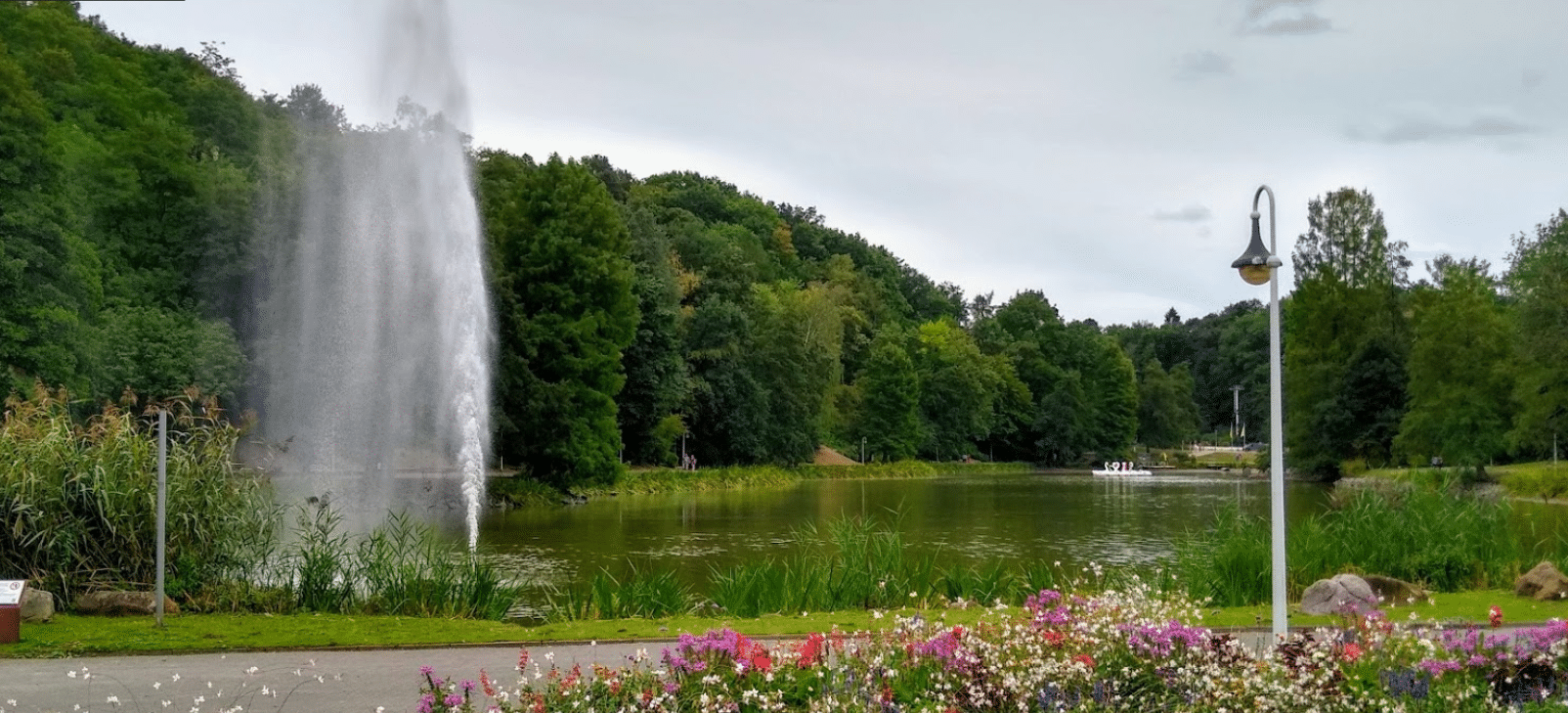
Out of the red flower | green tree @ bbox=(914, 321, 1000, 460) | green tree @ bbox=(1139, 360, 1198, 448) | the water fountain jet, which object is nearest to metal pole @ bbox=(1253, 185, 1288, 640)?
the red flower

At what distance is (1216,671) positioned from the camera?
A: 702 centimetres

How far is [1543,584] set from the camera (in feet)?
43.8

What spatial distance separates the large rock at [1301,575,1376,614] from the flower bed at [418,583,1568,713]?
426cm

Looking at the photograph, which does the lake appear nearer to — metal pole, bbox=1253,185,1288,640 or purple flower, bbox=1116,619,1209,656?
metal pole, bbox=1253,185,1288,640

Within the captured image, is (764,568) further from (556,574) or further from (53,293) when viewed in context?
(53,293)

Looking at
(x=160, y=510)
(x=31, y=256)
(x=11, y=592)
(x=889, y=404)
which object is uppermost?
(x=31, y=256)

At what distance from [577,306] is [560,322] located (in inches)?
42.4

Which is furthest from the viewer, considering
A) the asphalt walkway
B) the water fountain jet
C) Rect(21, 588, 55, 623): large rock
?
the water fountain jet

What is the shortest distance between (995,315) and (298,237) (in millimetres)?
78443

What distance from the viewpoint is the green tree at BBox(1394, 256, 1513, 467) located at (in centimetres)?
4622

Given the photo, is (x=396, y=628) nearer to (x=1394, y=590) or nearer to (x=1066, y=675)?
(x=1066, y=675)

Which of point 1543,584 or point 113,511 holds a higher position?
point 113,511

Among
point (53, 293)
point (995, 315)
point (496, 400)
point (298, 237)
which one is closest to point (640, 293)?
point (496, 400)

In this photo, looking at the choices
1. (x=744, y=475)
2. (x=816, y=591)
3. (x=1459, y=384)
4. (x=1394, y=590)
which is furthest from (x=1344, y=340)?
(x=816, y=591)
